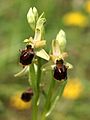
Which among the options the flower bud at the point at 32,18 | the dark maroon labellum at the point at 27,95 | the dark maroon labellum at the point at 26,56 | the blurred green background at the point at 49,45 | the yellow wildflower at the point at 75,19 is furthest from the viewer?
the yellow wildflower at the point at 75,19

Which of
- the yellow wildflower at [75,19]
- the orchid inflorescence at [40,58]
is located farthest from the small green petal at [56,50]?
the yellow wildflower at [75,19]

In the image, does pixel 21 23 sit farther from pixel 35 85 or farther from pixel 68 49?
pixel 35 85

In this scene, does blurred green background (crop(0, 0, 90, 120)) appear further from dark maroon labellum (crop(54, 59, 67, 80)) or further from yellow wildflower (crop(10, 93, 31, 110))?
dark maroon labellum (crop(54, 59, 67, 80))

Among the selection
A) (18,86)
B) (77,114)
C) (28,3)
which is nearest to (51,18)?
(28,3)

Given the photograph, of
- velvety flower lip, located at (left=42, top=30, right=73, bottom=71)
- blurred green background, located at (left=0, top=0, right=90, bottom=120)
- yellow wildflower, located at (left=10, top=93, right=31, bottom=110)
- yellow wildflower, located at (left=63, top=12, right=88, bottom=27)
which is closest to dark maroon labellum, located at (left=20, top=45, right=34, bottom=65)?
velvety flower lip, located at (left=42, top=30, right=73, bottom=71)

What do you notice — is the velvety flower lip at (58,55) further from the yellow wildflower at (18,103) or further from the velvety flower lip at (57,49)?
the yellow wildflower at (18,103)

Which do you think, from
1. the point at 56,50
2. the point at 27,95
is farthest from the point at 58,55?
Answer: the point at 27,95

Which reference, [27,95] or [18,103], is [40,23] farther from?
[18,103]

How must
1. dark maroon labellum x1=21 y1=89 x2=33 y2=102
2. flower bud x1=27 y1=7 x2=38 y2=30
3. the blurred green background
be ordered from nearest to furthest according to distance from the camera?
flower bud x1=27 y1=7 x2=38 y2=30
dark maroon labellum x1=21 y1=89 x2=33 y2=102
the blurred green background
